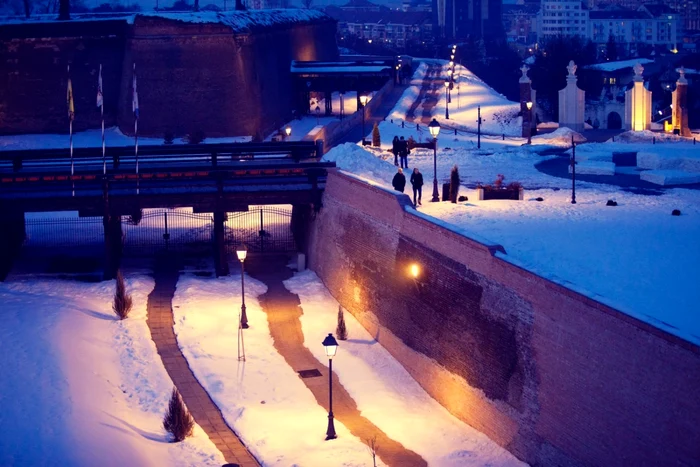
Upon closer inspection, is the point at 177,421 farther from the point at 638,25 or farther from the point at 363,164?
the point at 638,25

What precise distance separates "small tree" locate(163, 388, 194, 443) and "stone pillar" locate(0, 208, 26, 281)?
390 inches

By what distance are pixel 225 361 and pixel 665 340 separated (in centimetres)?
1016

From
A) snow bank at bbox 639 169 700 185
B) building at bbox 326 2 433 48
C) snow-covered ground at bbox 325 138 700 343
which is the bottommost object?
snow-covered ground at bbox 325 138 700 343

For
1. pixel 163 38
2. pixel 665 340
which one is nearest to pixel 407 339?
pixel 665 340

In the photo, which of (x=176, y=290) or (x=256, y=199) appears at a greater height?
(x=256, y=199)

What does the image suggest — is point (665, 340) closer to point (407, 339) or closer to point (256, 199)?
point (407, 339)

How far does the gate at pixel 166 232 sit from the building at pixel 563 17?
138 m

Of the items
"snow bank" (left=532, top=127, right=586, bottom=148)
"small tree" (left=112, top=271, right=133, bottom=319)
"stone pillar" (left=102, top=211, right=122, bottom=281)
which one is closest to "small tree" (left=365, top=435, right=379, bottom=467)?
"small tree" (left=112, top=271, right=133, bottom=319)

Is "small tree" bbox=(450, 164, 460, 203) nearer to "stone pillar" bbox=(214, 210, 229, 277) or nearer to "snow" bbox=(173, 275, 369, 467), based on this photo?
"snow" bbox=(173, 275, 369, 467)

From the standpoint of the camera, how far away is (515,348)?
709 inches

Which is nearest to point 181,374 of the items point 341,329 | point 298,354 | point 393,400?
point 298,354

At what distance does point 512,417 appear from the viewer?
17859 millimetres

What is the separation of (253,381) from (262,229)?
9202mm

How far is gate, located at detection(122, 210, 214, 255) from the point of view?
2980 cm
